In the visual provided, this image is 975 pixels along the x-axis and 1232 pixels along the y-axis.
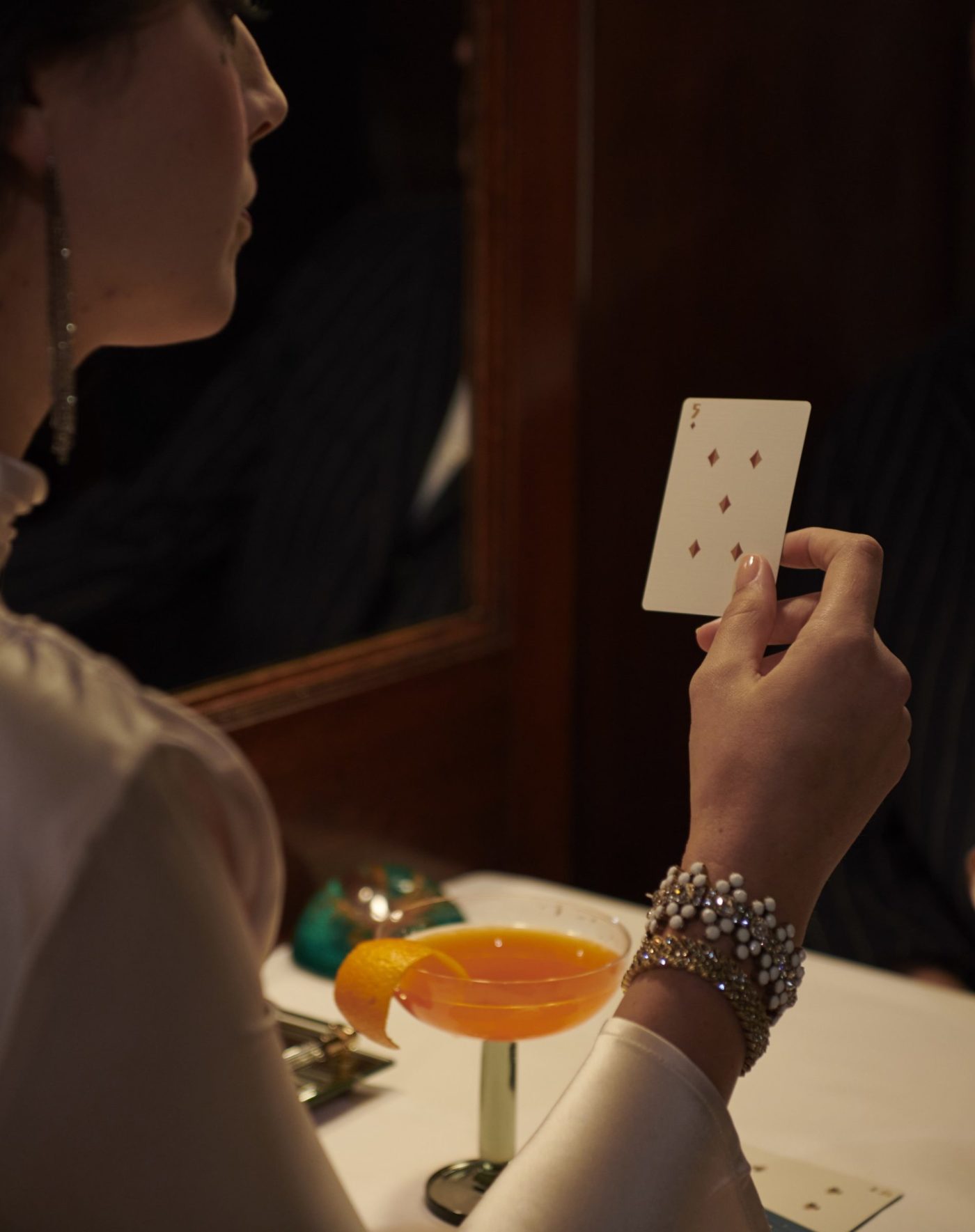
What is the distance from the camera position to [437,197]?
166 cm

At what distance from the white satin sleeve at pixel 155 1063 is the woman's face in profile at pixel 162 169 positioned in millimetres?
337

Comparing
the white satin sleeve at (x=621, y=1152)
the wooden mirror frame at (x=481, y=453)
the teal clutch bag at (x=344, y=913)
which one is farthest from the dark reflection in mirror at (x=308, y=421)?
the white satin sleeve at (x=621, y=1152)

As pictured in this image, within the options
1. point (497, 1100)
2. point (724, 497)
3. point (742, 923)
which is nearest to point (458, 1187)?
point (497, 1100)

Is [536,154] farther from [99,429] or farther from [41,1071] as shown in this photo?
[41,1071]

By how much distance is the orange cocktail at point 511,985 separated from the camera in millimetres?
881

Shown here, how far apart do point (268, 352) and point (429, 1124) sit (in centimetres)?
84

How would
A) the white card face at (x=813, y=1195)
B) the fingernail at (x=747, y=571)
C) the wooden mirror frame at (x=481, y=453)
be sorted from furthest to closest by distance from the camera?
the wooden mirror frame at (x=481, y=453)
the white card face at (x=813, y=1195)
the fingernail at (x=747, y=571)

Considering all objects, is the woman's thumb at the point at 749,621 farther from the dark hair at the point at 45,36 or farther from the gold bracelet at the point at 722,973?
the dark hair at the point at 45,36

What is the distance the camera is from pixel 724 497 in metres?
0.75

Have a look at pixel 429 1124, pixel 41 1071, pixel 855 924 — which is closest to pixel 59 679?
pixel 41 1071

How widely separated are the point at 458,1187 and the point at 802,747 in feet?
1.51

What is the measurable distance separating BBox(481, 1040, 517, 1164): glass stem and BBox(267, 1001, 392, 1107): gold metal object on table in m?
0.18

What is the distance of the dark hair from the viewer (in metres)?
0.66

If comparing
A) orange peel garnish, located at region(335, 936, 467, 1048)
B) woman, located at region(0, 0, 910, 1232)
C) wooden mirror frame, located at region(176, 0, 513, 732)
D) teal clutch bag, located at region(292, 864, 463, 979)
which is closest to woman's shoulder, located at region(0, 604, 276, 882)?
woman, located at region(0, 0, 910, 1232)
